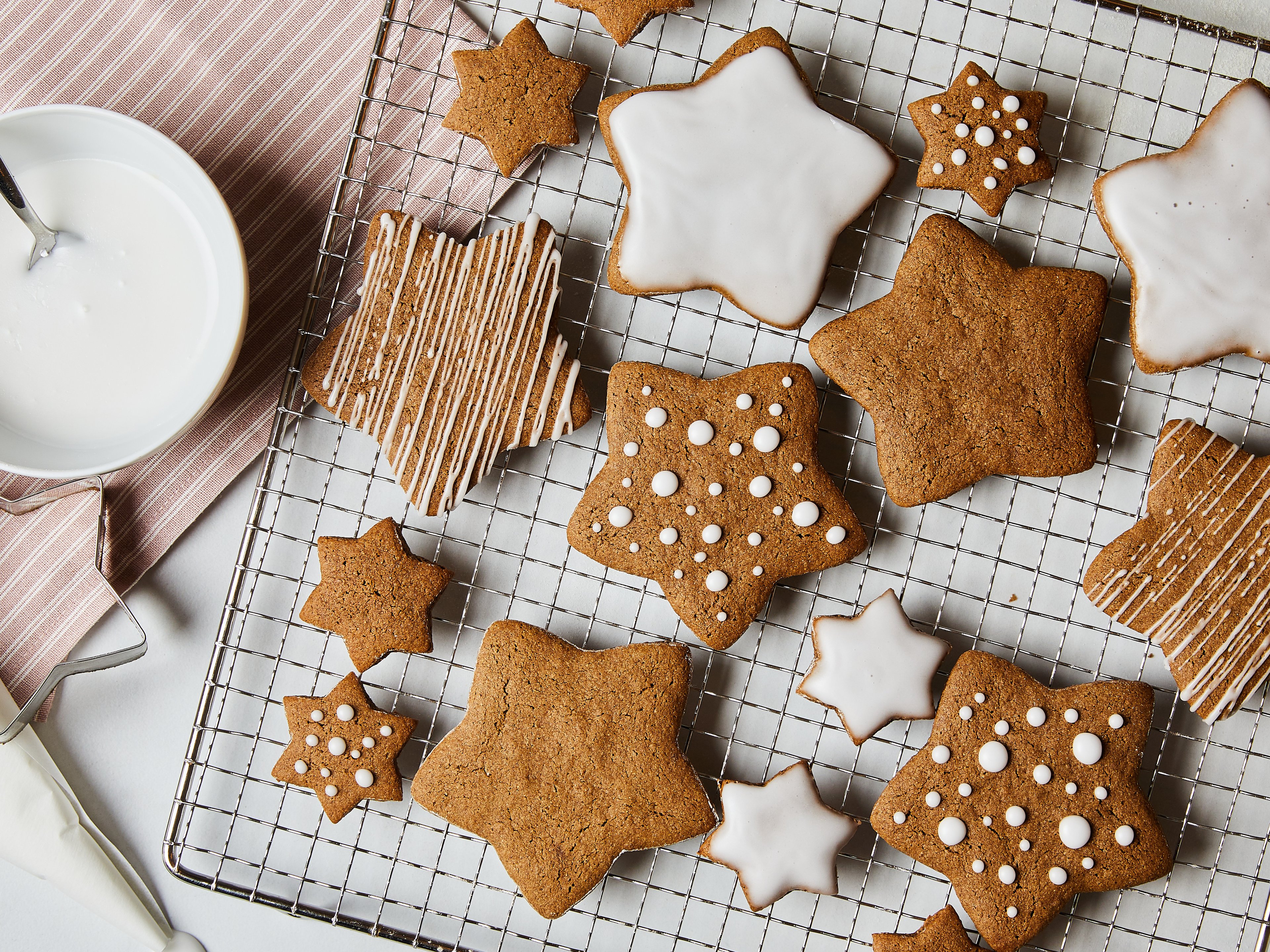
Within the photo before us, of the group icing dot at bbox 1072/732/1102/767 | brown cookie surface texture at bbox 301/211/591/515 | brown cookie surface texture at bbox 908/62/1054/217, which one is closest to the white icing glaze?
brown cookie surface texture at bbox 908/62/1054/217

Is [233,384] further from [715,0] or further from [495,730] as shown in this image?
[715,0]

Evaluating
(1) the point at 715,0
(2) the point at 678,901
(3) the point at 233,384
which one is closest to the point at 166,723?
(3) the point at 233,384

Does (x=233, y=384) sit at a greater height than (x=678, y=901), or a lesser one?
greater

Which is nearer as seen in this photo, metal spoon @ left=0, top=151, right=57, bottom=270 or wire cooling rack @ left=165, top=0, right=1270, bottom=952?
metal spoon @ left=0, top=151, right=57, bottom=270

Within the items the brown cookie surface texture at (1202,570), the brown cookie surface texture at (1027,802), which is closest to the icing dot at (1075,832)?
the brown cookie surface texture at (1027,802)

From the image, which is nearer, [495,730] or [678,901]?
[495,730]

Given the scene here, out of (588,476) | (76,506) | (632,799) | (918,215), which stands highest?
(918,215)

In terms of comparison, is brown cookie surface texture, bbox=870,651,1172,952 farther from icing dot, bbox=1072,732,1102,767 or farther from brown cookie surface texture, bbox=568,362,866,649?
brown cookie surface texture, bbox=568,362,866,649
